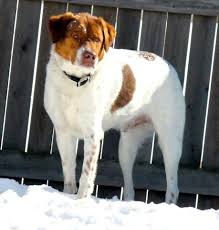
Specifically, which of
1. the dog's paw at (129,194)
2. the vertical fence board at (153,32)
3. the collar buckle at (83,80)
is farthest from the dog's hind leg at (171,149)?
the collar buckle at (83,80)

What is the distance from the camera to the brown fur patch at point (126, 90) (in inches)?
229

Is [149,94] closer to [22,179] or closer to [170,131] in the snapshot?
[170,131]

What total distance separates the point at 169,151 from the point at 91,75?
1207mm

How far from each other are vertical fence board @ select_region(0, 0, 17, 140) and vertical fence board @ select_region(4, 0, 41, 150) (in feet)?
0.19

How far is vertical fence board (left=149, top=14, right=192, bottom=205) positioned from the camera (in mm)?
6465

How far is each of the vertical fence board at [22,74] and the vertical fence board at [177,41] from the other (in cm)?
125

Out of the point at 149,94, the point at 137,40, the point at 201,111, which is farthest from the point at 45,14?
the point at 201,111

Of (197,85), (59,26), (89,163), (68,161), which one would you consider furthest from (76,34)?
(197,85)

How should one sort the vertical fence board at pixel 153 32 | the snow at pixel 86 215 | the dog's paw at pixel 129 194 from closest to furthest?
1. the snow at pixel 86 215
2. the dog's paw at pixel 129 194
3. the vertical fence board at pixel 153 32

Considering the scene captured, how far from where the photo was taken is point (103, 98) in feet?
18.0

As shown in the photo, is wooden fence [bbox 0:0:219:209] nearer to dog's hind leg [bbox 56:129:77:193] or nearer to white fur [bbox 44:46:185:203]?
white fur [bbox 44:46:185:203]

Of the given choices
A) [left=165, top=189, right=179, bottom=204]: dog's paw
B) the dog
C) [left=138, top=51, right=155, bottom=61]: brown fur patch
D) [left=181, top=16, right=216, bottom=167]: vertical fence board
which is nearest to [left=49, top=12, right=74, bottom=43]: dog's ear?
the dog

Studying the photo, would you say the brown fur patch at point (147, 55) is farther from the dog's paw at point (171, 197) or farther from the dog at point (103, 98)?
the dog's paw at point (171, 197)

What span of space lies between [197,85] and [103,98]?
1.37 metres
